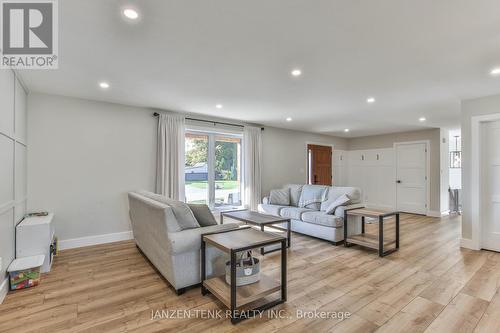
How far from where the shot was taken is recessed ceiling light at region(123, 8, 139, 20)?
5.82 feet

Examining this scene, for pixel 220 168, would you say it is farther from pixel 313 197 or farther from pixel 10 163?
pixel 10 163

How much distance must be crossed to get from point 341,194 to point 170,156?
130 inches

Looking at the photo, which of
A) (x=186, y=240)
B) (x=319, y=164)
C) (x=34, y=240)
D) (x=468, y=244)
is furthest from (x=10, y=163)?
(x=319, y=164)

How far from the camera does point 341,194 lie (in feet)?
15.0

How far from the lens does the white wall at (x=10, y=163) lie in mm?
2414

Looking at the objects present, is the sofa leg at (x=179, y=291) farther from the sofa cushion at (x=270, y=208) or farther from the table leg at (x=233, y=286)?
the sofa cushion at (x=270, y=208)

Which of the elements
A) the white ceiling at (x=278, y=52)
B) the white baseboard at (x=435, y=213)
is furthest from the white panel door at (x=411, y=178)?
the white ceiling at (x=278, y=52)

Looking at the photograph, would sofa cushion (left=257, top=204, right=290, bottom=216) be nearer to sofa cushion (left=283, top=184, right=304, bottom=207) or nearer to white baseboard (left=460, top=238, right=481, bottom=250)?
sofa cushion (left=283, top=184, right=304, bottom=207)

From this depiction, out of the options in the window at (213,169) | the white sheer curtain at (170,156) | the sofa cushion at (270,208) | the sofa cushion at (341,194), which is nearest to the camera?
the sofa cushion at (341,194)

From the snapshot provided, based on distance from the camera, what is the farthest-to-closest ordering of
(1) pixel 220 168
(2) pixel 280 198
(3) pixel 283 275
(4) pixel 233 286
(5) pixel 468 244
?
1. (1) pixel 220 168
2. (2) pixel 280 198
3. (5) pixel 468 244
4. (3) pixel 283 275
5. (4) pixel 233 286

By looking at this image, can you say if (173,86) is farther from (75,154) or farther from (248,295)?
(248,295)

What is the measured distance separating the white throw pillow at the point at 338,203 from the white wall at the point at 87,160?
328cm

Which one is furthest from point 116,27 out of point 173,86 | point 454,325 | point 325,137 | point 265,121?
point 325,137

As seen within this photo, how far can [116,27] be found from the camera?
1983 mm
